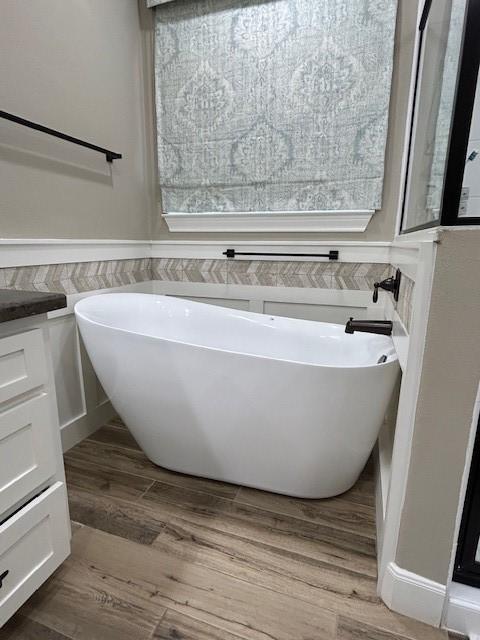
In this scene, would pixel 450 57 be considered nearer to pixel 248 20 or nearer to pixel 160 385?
pixel 248 20

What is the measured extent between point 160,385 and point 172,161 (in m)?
1.37

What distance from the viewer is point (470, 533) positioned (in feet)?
2.88

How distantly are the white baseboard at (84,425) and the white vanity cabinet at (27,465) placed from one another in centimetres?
78

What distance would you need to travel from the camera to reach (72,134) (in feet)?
5.07

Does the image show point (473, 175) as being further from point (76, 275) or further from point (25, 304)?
point (76, 275)

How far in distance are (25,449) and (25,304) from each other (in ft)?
1.16

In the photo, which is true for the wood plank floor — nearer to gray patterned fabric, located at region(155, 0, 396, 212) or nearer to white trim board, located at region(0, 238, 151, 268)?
white trim board, located at region(0, 238, 151, 268)

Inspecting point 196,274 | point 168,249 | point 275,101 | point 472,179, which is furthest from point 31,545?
point 275,101

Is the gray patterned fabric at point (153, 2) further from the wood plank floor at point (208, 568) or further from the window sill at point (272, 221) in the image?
the wood plank floor at point (208, 568)

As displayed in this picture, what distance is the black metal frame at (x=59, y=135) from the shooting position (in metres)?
1.22

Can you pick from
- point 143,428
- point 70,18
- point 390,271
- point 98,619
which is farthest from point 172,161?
point 98,619

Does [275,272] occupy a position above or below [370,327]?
above

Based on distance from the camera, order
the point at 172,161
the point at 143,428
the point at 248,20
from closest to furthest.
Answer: the point at 143,428 → the point at 248,20 → the point at 172,161

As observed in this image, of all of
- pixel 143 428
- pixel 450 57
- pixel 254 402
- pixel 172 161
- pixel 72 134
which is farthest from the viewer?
pixel 172 161
